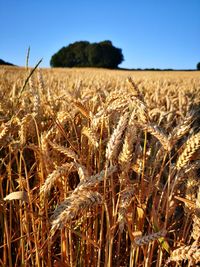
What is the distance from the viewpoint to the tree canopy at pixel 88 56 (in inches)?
2200

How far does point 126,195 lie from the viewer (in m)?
0.99

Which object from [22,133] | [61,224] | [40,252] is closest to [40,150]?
[22,133]

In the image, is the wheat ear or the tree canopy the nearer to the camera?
the wheat ear

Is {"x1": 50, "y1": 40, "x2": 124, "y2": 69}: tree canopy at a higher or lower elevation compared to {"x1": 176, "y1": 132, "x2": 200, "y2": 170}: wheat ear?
higher

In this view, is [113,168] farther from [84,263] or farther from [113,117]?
[113,117]

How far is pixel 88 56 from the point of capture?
57469 mm

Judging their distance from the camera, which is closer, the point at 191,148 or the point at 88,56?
the point at 191,148

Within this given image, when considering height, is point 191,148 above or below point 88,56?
below

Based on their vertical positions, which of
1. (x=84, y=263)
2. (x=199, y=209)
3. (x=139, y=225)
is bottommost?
(x=84, y=263)

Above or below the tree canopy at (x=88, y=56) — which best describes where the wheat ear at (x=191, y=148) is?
below

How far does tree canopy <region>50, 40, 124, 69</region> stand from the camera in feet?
183

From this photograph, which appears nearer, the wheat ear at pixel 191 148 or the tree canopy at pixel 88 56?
the wheat ear at pixel 191 148

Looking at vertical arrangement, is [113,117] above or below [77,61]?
below

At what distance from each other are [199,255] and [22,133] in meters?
0.71
